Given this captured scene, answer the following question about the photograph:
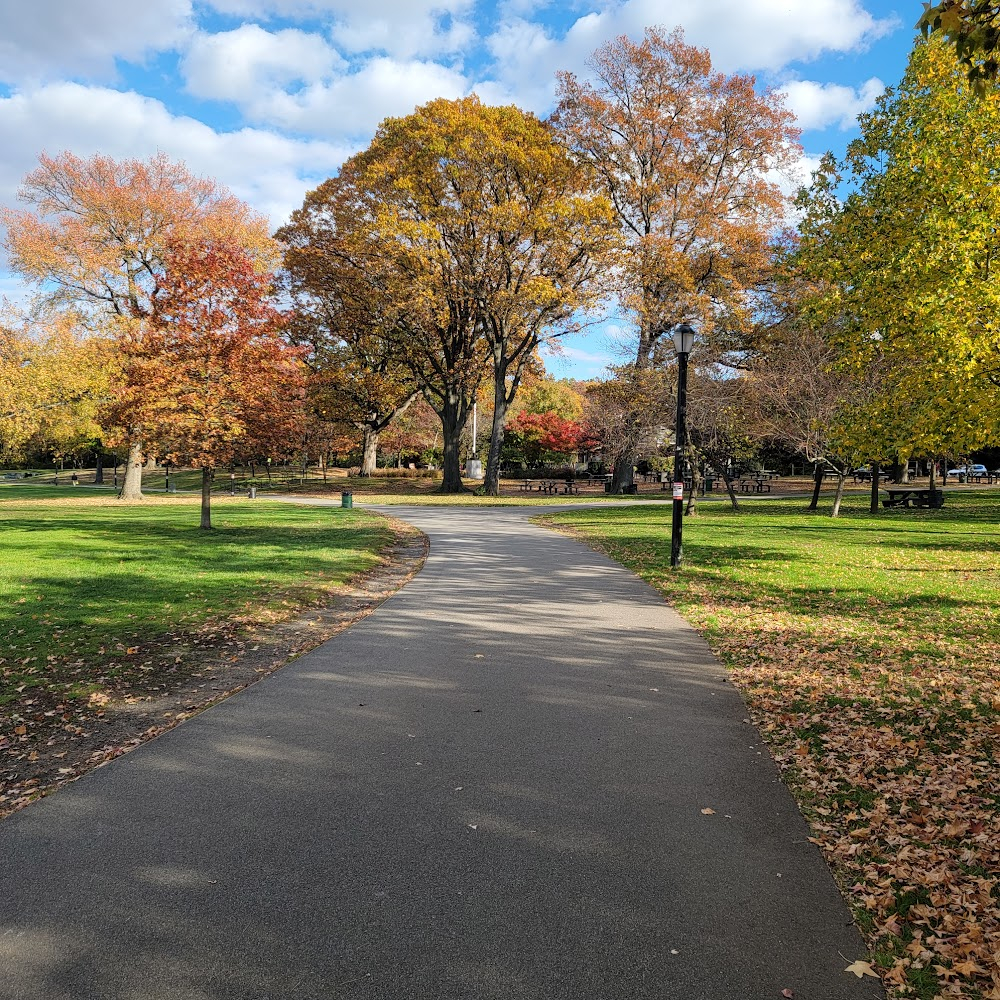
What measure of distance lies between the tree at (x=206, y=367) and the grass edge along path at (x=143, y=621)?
2.40 m

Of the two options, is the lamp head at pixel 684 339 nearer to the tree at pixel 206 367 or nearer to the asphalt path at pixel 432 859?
the asphalt path at pixel 432 859

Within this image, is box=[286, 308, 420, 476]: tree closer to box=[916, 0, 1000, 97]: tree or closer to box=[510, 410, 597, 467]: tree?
box=[510, 410, 597, 467]: tree

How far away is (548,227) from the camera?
28109mm

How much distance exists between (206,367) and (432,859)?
14.6 m

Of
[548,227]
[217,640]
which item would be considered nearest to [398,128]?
[548,227]

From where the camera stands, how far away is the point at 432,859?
10.7 feet

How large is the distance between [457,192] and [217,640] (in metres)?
25.9

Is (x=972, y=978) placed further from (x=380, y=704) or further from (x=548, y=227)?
(x=548, y=227)

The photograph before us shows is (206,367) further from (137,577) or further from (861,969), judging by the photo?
(861,969)

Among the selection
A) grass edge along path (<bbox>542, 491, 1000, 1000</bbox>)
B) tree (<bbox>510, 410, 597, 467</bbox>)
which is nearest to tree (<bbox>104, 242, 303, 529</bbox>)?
grass edge along path (<bbox>542, 491, 1000, 1000</bbox>)

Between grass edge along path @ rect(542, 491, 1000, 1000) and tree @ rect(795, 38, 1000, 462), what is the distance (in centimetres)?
273

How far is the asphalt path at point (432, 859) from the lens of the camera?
2551mm

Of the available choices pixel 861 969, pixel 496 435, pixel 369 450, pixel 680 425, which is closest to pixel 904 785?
pixel 861 969

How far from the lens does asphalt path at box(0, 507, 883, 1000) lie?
255 cm
